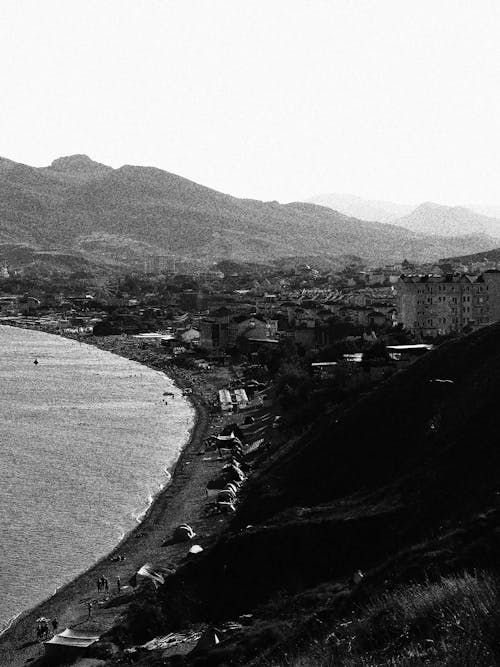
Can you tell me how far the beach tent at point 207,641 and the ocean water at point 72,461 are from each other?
421cm

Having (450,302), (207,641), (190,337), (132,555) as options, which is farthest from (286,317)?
(207,641)

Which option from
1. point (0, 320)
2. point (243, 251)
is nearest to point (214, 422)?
point (0, 320)

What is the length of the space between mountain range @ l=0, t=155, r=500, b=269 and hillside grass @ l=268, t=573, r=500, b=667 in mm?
115707

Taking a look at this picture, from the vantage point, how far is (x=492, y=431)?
13648 millimetres

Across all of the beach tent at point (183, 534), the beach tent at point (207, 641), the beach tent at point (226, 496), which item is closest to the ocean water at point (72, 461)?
the beach tent at point (183, 534)

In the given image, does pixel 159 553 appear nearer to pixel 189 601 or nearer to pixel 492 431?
pixel 189 601

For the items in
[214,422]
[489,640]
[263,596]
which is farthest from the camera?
[214,422]

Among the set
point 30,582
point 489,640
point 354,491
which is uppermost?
point 489,640

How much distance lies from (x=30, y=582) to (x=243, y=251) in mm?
126311

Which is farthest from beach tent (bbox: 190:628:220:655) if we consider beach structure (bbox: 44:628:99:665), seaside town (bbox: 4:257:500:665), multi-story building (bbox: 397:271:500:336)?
multi-story building (bbox: 397:271:500:336)

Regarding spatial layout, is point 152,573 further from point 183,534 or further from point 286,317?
point 286,317

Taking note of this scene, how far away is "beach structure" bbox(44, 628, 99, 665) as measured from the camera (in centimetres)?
1191

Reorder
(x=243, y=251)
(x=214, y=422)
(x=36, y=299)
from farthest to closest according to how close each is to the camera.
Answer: (x=243, y=251) → (x=36, y=299) → (x=214, y=422)

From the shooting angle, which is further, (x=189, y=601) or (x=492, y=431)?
(x=492, y=431)
